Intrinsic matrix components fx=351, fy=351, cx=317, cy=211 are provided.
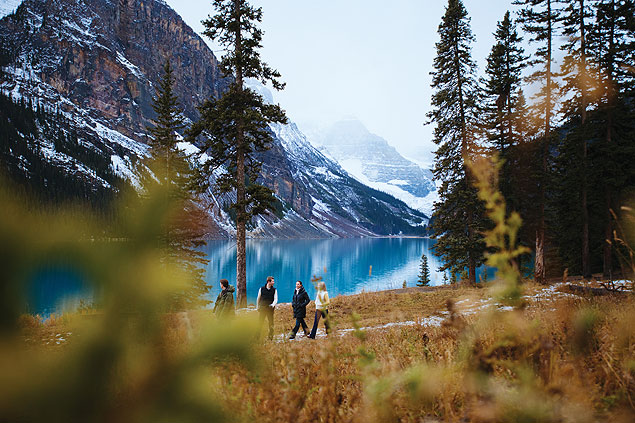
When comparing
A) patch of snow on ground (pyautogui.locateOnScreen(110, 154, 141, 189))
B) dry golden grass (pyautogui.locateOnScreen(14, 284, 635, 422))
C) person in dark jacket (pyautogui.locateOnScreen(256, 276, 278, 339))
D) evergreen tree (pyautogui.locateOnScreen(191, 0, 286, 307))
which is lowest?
person in dark jacket (pyautogui.locateOnScreen(256, 276, 278, 339))

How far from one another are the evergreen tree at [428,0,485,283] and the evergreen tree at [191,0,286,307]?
35.2 ft

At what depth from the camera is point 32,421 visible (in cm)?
82

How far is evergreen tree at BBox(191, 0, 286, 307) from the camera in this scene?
1647 cm

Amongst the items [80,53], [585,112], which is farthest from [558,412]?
[80,53]

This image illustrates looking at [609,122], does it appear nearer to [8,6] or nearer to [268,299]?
[268,299]

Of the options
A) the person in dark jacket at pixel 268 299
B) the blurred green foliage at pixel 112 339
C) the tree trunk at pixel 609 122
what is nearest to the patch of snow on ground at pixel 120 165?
the person in dark jacket at pixel 268 299

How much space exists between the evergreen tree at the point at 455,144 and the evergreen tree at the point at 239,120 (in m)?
10.7

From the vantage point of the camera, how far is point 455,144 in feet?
71.4

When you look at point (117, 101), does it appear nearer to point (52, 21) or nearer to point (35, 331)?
point (52, 21)

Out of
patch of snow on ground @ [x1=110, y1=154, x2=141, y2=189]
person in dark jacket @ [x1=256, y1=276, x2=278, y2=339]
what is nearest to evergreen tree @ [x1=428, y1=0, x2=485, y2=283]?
person in dark jacket @ [x1=256, y1=276, x2=278, y2=339]

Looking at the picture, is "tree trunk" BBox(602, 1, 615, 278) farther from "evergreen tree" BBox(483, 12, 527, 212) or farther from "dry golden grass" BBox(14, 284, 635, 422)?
"dry golden grass" BBox(14, 284, 635, 422)

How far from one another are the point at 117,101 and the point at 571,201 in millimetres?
204166

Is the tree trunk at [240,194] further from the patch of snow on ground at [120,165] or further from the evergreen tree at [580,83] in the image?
the patch of snow on ground at [120,165]

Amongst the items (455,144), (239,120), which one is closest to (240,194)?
(239,120)
